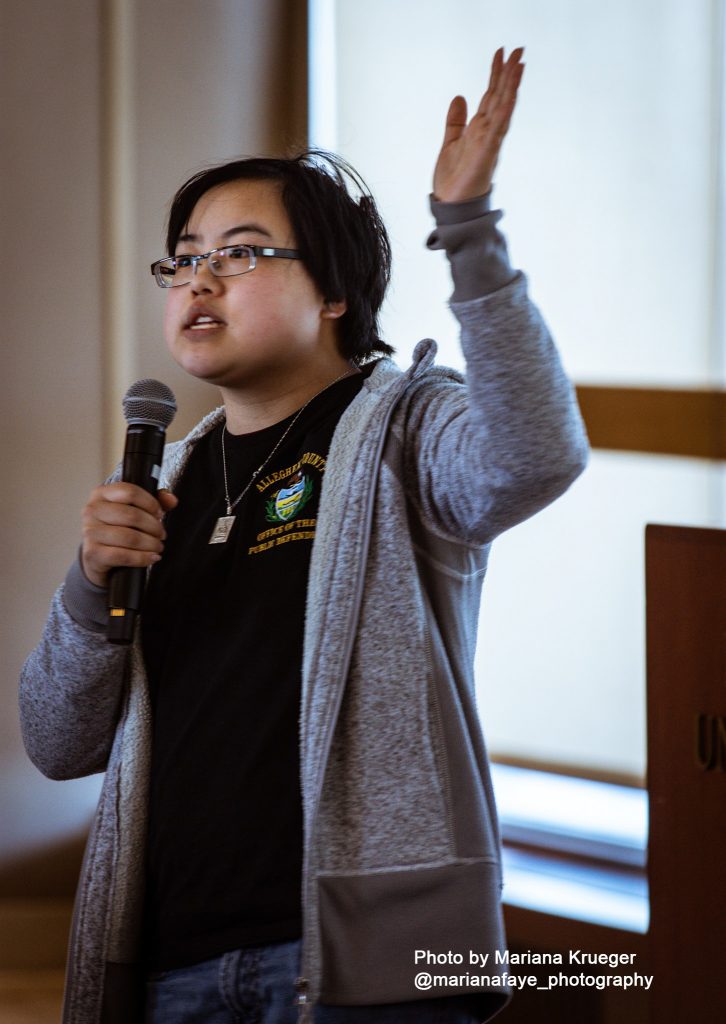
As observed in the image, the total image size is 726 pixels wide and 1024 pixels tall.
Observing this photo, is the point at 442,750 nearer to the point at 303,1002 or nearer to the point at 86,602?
the point at 303,1002

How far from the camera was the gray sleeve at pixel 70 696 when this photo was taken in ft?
4.17

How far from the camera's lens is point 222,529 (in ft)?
4.25

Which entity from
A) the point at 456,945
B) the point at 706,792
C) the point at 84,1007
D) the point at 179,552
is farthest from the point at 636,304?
the point at 84,1007

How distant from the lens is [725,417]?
2102 mm

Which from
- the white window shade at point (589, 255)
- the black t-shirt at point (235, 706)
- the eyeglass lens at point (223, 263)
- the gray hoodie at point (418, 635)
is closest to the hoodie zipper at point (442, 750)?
the gray hoodie at point (418, 635)

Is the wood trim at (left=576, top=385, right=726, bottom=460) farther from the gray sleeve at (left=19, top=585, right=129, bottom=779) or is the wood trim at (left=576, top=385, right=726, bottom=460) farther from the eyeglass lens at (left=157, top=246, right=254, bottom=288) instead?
the gray sleeve at (left=19, top=585, right=129, bottom=779)

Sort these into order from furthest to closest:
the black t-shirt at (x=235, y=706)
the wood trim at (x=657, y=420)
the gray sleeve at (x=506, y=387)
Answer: the wood trim at (x=657, y=420) → the black t-shirt at (x=235, y=706) → the gray sleeve at (x=506, y=387)

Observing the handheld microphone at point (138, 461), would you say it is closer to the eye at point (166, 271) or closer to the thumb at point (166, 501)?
the thumb at point (166, 501)

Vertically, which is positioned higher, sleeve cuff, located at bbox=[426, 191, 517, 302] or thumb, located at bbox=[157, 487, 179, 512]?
sleeve cuff, located at bbox=[426, 191, 517, 302]

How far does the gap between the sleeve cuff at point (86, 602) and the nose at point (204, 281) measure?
14.3 inches

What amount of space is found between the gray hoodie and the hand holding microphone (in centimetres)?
8

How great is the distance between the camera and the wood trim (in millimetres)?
2115

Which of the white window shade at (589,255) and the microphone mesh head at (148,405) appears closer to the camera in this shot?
the microphone mesh head at (148,405)

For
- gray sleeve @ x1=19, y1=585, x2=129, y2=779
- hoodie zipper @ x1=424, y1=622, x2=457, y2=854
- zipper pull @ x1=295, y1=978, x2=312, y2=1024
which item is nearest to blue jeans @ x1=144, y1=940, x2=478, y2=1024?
zipper pull @ x1=295, y1=978, x2=312, y2=1024
